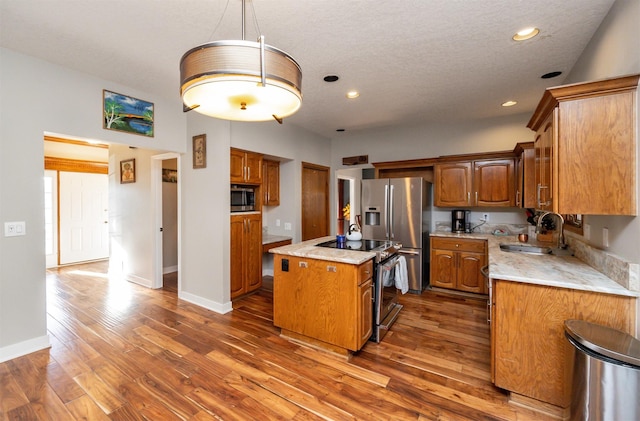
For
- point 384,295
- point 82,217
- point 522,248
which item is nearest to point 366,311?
point 384,295

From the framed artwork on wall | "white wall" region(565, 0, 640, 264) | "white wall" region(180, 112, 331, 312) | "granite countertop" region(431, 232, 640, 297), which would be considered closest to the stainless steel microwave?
"white wall" region(180, 112, 331, 312)

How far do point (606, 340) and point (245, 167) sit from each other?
3697 millimetres

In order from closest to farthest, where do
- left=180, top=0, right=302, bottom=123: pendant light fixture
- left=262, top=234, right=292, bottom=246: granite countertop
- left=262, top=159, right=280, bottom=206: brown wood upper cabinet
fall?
left=180, top=0, right=302, bottom=123: pendant light fixture < left=262, top=234, right=292, bottom=246: granite countertop < left=262, top=159, right=280, bottom=206: brown wood upper cabinet

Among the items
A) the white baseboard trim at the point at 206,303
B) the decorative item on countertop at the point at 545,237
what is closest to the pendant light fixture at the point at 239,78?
the white baseboard trim at the point at 206,303

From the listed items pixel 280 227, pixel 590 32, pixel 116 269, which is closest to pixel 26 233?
pixel 116 269

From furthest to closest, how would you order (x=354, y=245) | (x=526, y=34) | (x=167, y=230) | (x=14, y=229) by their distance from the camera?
(x=167, y=230), (x=354, y=245), (x=14, y=229), (x=526, y=34)

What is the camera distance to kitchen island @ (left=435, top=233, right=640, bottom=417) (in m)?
1.63

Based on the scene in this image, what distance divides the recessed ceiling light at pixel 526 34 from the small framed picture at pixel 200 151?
132 inches

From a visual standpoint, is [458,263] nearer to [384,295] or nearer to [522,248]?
[522,248]

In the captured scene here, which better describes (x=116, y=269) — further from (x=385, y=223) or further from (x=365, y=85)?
(x=365, y=85)

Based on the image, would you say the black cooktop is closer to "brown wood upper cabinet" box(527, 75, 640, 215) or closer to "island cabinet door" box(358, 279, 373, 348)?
"island cabinet door" box(358, 279, 373, 348)

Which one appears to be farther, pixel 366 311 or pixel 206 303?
pixel 206 303

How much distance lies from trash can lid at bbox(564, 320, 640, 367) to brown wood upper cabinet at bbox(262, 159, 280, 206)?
3815 mm

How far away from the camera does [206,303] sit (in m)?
3.62
